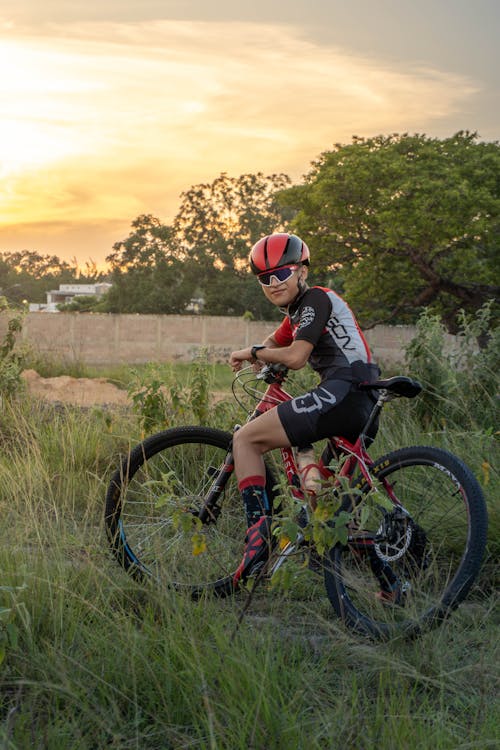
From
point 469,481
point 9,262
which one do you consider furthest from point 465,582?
point 9,262

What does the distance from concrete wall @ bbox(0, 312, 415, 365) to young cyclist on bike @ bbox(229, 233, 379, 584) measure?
31431mm

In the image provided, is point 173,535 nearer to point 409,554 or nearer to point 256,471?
point 256,471

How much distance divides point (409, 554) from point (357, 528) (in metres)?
0.30

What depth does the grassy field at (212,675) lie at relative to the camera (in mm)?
2824

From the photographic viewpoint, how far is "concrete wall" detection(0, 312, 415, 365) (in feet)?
120

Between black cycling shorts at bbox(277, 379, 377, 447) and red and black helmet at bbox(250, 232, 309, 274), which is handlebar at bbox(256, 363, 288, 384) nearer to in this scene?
black cycling shorts at bbox(277, 379, 377, 447)

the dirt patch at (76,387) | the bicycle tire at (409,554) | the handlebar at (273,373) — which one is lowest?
the dirt patch at (76,387)

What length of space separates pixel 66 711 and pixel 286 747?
2.54 ft

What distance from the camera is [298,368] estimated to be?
164 inches

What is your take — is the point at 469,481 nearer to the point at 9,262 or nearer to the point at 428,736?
the point at 428,736

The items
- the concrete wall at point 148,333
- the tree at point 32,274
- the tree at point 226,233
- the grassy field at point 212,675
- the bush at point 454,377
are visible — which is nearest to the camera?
the grassy field at point 212,675

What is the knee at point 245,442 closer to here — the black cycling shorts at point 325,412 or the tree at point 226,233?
the black cycling shorts at point 325,412

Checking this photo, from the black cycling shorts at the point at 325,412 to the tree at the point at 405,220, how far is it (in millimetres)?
24904

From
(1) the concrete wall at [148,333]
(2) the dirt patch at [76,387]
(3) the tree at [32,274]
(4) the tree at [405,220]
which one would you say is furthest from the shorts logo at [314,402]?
(3) the tree at [32,274]
